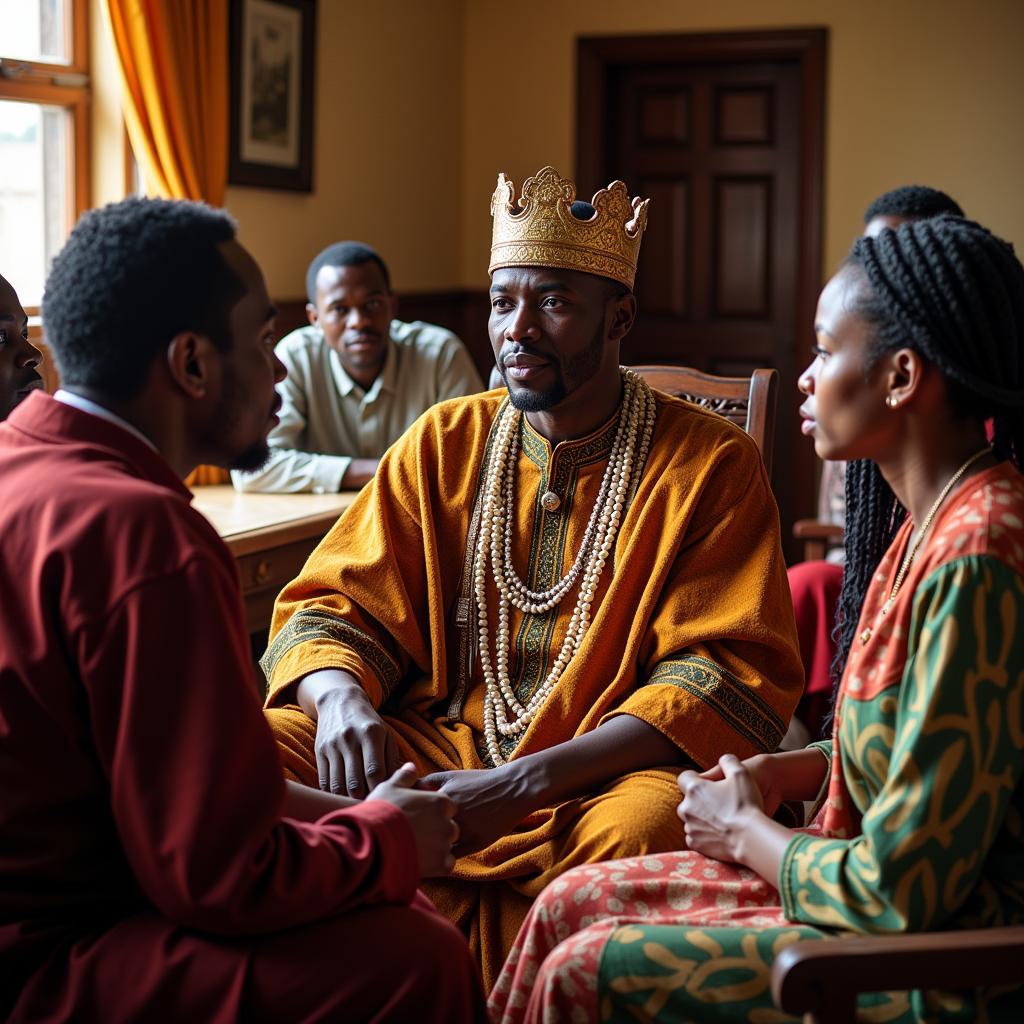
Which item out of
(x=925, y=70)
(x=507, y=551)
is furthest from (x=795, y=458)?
(x=507, y=551)

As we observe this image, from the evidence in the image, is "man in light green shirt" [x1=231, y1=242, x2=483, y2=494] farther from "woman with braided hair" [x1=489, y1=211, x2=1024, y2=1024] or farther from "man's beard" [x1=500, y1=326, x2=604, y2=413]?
"woman with braided hair" [x1=489, y1=211, x2=1024, y2=1024]

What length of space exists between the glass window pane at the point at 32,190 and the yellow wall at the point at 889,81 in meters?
2.97

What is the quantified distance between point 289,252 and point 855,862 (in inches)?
158

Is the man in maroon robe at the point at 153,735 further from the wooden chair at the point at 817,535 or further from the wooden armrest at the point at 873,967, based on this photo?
the wooden chair at the point at 817,535

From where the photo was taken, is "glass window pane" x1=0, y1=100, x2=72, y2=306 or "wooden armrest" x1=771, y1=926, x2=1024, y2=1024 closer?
"wooden armrest" x1=771, y1=926, x2=1024, y2=1024

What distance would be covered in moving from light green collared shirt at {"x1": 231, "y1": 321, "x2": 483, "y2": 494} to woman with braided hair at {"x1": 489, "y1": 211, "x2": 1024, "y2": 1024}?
2.79 meters

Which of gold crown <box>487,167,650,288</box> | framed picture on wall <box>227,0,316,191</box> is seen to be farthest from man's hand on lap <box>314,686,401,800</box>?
framed picture on wall <box>227,0,316,191</box>

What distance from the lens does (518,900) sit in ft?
6.69

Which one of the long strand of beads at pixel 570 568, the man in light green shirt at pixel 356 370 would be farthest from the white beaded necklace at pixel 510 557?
the man in light green shirt at pixel 356 370

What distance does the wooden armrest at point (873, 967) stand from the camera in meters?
1.28

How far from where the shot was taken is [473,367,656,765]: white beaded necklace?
7.38ft

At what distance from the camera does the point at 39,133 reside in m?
4.01

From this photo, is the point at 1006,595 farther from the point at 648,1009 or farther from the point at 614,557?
the point at 614,557

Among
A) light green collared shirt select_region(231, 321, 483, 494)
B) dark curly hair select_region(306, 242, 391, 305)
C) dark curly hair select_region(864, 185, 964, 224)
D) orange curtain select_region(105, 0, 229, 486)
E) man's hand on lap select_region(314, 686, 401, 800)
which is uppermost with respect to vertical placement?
orange curtain select_region(105, 0, 229, 486)
